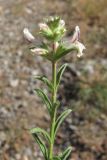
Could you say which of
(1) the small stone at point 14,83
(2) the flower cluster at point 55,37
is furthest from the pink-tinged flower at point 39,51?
(1) the small stone at point 14,83

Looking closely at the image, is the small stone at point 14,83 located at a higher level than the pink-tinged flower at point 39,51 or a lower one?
higher

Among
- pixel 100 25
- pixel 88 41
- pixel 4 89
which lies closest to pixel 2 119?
pixel 4 89

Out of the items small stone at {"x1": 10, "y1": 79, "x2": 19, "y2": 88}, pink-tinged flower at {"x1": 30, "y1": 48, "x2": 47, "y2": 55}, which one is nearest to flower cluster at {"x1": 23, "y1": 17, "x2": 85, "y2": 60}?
pink-tinged flower at {"x1": 30, "y1": 48, "x2": 47, "y2": 55}

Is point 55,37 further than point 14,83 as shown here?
No

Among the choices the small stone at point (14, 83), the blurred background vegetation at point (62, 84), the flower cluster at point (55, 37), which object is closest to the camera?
the flower cluster at point (55, 37)

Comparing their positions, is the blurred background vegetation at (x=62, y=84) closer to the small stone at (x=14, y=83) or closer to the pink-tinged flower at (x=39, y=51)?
the small stone at (x=14, y=83)

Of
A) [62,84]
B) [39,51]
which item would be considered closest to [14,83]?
[62,84]

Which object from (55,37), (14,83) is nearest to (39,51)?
(55,37)

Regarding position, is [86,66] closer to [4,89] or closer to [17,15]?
[4,89]

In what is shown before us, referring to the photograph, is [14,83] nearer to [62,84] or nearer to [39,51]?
[62,84]
